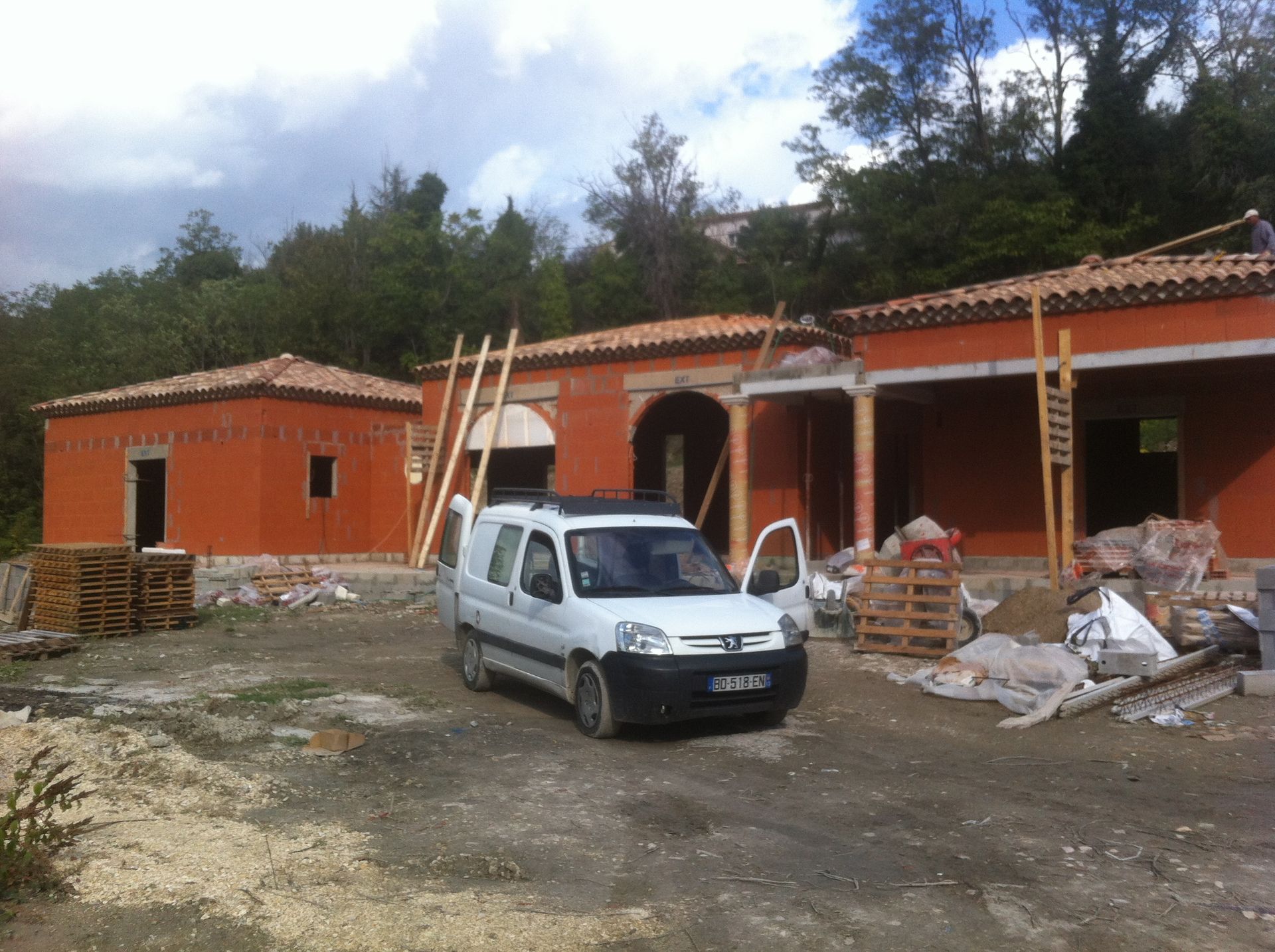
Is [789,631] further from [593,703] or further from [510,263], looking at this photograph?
[510,263]

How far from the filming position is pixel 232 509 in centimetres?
2064

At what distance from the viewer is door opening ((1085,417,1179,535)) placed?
20141 mm

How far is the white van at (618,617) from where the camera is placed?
750 cm

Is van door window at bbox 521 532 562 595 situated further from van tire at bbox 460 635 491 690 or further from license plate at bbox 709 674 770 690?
license plate at bbox 709 674 770 690

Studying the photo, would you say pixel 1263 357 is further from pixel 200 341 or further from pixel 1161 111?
pixel 200 341

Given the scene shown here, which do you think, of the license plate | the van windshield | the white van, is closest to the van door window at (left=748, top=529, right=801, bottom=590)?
the white van

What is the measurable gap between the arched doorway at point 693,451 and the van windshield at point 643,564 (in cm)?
1428

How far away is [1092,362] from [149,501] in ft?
68.7

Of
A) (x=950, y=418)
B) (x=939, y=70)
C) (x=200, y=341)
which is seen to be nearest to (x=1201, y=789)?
(x=950, y=418)

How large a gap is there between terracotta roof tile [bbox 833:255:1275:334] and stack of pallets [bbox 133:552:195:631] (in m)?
9.85

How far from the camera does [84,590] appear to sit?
13688mm

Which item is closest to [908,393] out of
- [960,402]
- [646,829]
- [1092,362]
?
[960,402]

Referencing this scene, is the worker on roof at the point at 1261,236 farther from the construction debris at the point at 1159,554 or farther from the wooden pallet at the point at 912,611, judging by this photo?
the wooden pallet at the point at 912,611

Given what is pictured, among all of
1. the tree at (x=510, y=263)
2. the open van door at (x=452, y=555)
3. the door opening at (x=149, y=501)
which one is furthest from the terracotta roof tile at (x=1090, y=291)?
the tree at (x=510, y=263)
